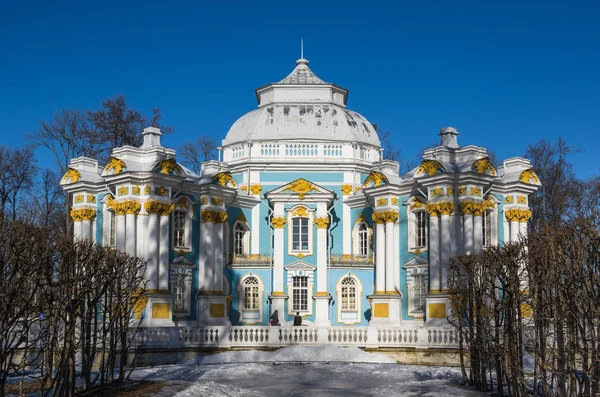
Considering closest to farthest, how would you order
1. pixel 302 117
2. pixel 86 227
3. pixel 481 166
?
1. pixel 481 166
2. pixel 86 227
3. pixel 302 117

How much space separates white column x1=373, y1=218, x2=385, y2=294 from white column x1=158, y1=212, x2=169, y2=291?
7.44 metres

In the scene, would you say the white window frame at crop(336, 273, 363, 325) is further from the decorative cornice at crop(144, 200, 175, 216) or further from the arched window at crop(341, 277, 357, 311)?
the decorative cornice at crop(144, 200, 175, 216)

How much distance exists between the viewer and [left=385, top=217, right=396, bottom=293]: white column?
27.8 meters

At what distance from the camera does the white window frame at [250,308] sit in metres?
30.4

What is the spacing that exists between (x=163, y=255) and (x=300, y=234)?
21.1 feet

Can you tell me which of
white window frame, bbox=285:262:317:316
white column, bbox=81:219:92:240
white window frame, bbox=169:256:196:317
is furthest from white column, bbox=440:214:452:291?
white column, bbox=81:219:92:240

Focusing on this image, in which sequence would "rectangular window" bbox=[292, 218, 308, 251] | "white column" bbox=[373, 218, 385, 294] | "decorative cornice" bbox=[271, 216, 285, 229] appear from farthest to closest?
1. "rectangular window" bbox=[292, 218, 308, 251]
2. "decorative cornice" bbox=[271, 216, 285, 229]
3. "white column" bbox=[373, 218, 385, 294]

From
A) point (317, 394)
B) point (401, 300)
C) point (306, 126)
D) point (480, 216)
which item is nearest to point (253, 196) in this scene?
point (306, 126)

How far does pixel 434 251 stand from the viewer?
85.2 feet

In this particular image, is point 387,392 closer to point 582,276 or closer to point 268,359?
point 582,276

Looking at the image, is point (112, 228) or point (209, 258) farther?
point (112, 228)

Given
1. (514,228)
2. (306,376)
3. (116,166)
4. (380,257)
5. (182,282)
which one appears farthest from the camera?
(514,228)

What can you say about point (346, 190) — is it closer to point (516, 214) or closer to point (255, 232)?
point (255, 232)

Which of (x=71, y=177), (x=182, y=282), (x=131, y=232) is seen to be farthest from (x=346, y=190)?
(x=71, y=177)
